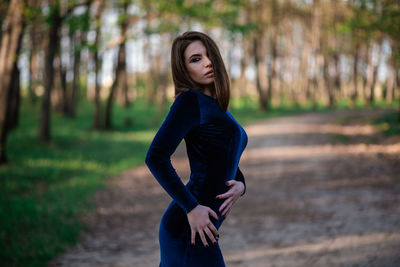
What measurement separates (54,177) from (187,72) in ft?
28.5

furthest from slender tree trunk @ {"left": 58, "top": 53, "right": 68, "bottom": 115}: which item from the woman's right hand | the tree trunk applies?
the woman's right hand

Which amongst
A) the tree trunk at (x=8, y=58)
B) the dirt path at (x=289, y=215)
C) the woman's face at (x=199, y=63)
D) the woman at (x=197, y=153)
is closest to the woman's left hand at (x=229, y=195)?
the woman at (x=197, y=153)

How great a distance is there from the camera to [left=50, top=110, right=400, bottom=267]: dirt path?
466 centimetres

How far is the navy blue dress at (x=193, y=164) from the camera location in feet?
5.58

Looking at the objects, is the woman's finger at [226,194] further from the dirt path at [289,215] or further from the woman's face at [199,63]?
the dirt path at [289,215]

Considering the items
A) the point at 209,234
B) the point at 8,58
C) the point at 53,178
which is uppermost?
the point at 8,58

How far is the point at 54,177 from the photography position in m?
9.57

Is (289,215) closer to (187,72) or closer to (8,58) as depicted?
(187,72)

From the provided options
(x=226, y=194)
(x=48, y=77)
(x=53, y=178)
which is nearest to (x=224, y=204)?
(x=226, y=194)

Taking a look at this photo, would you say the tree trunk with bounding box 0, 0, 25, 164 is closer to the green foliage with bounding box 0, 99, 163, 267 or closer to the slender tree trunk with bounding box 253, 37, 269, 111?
the green foliage with bounding box 0, 99, 163, 267

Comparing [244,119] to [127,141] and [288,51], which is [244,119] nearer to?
[127,141]

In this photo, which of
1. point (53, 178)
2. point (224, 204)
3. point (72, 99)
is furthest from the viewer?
point (72, 99)

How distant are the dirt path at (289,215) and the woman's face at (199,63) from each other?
324cm

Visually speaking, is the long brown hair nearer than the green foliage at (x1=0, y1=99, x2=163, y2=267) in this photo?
Yes
